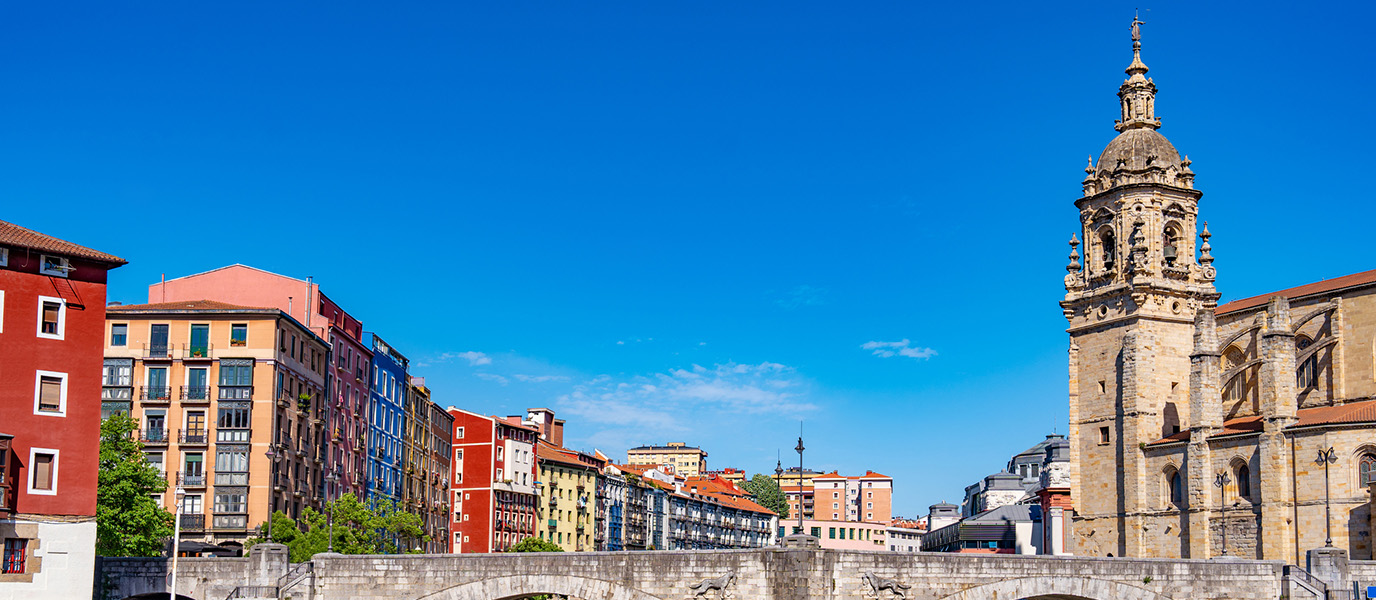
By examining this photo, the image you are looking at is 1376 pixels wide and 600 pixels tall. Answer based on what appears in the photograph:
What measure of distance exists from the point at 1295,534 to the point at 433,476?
6374 centimetres

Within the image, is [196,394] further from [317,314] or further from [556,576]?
[556,576]

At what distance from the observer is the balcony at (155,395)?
267 ft

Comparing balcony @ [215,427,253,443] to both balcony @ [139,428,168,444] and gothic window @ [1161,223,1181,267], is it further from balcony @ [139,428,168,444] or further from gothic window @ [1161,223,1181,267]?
gothic window @ [1161,223,1181,267]

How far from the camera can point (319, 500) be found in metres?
90.1

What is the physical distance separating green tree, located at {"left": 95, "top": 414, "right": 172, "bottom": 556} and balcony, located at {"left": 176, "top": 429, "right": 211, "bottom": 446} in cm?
1449

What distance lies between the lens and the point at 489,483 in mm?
124500

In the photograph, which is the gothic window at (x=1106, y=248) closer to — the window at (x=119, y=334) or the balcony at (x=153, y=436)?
the balcony at (x=153, y=436)

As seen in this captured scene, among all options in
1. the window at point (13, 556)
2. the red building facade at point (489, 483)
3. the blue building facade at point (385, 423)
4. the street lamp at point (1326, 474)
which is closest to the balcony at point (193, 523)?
the blue building facade at point (385, 423)

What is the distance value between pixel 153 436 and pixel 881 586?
42.2 metres

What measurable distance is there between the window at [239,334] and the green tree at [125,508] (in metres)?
16.2

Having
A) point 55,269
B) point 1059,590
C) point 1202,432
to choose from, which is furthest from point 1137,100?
point 55,269

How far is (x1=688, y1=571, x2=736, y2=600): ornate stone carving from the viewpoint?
2223 inches

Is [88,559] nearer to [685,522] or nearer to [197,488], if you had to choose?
[197,488]

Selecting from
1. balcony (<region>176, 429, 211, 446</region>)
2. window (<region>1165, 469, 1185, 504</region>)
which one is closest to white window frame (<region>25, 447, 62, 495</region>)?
balcony (<region>176, 429, 211, 446</region>)
